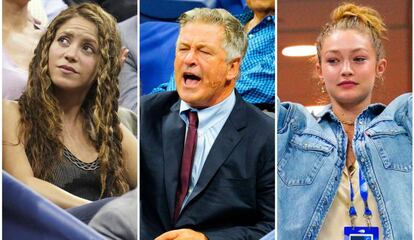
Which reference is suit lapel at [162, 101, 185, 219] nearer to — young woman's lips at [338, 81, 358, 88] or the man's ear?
the man's ear

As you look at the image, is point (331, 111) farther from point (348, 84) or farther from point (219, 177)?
point (219, 177)

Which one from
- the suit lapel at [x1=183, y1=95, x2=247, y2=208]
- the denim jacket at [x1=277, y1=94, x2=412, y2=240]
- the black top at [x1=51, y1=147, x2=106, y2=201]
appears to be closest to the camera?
the denim jacket at [x1=277, y1=94, x2=412, y2=240]

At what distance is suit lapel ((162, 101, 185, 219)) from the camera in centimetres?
443

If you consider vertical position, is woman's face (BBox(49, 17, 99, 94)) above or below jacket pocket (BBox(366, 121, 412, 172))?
above

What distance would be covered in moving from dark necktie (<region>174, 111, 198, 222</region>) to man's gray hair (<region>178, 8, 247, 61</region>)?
465 millimetres

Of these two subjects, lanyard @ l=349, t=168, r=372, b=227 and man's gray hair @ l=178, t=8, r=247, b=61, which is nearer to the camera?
lanyard @ l=349, t=168, r=372, b=227

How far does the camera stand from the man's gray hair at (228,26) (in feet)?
14.7

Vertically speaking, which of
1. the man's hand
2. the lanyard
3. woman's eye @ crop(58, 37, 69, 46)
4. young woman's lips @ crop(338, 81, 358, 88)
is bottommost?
the man's hand

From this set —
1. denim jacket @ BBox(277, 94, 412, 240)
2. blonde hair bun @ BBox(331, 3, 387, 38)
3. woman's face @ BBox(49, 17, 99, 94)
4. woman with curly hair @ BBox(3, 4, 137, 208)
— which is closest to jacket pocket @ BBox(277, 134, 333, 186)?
denim jacket @ BBox(277, 94, 412, 240)

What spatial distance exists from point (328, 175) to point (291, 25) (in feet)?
3.14

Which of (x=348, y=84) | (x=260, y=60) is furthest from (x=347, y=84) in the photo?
(x=260, y=60)

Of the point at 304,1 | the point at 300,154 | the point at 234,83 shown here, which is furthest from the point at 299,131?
the point at 304,1

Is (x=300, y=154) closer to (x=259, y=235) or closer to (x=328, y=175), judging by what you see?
(x=328, y=175)

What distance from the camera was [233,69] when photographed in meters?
4.48
